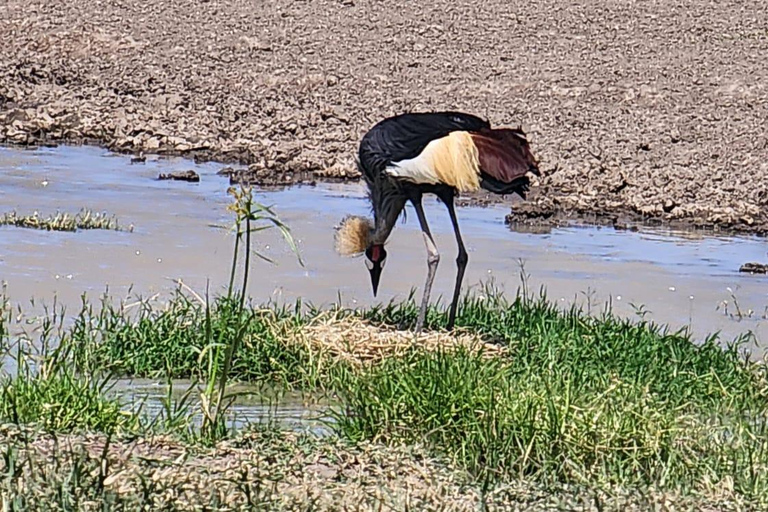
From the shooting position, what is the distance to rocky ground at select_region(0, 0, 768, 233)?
1475 centimetres

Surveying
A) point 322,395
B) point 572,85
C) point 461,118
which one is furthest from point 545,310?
point 572,85

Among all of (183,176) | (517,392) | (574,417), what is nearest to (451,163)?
(517,392)

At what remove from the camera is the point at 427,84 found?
19.2 m

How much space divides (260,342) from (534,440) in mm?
2127

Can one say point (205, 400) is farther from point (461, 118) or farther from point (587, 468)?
point (461, 118)

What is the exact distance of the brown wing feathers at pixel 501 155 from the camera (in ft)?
25.5

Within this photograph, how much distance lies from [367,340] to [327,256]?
320 cm

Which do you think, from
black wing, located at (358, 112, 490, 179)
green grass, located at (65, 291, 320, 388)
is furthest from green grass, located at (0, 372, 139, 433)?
black wing, located at (358, 112, 490, 179)

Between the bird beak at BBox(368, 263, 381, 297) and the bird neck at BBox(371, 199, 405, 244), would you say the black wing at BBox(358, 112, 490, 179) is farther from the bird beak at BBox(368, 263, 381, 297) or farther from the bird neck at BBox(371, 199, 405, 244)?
the bird beak at BBox(368, 263, 381, 297)

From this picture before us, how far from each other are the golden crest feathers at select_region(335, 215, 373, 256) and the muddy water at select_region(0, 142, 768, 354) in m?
0.45

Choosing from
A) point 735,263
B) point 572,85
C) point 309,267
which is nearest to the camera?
point 309,267

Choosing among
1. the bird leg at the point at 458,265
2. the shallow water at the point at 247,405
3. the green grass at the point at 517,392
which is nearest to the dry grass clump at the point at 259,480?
the green grass at the point at 517,392

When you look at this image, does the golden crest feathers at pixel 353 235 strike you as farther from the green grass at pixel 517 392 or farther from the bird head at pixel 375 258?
the green grass at pixel 517 392

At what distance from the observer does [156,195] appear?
1338cm
